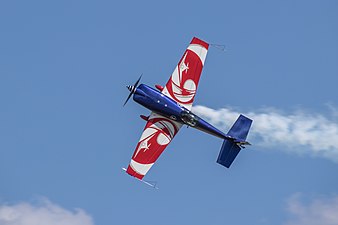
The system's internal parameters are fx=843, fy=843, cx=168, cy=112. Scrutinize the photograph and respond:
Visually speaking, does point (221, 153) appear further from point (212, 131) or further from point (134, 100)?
point (134, 100)

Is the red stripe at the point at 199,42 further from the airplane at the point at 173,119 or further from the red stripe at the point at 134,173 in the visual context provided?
the red stripe at the point at 134,173

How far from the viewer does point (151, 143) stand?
5484cm

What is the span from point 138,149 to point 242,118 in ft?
23.0

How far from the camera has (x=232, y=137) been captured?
5388 centimetres

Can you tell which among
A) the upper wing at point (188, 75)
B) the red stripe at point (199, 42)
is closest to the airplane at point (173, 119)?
the upper wing at point (188, 75)

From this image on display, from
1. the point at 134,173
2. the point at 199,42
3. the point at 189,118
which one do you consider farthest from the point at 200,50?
the point at 134,173

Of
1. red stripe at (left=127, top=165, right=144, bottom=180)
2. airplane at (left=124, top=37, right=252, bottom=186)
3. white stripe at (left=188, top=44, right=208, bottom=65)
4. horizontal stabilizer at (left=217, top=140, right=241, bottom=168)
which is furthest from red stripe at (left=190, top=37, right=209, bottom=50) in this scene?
red stripe at (left=127, top=165, right=144, bottom=180)

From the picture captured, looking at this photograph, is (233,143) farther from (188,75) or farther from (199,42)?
(199,42)

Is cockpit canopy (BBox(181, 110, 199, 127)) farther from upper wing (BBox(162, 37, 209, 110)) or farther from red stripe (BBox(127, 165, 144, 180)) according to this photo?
red stripe (BBox(127, 165, 144, 180))

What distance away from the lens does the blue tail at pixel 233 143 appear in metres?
53.8

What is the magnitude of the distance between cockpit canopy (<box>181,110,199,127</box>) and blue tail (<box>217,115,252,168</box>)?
2.35 meters

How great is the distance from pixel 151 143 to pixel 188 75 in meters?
5.13

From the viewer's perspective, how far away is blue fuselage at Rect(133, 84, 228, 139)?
178 feet

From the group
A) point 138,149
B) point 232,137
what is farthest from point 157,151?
point 232,137
